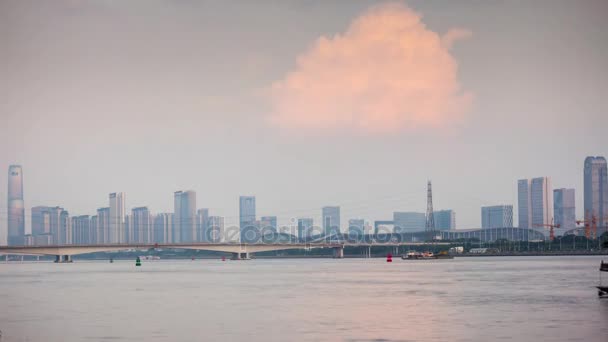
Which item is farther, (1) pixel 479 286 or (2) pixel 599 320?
(1) pixel 479 286

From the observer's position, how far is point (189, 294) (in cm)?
7875

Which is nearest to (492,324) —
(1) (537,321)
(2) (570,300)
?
(1) (537,321)

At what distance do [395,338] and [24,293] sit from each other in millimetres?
55000

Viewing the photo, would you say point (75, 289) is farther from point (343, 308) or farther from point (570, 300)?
point (570, 300)

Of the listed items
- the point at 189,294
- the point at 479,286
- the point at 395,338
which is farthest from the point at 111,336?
the point at 479,286

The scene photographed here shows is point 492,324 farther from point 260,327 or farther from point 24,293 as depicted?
point 24,293

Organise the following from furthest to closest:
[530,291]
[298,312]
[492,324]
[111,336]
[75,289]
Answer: [75,289]
[530,291]
[298,312]
[492,324]
[111,336]

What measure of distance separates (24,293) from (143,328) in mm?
42577

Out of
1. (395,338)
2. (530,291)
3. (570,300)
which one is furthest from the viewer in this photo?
(530,291)

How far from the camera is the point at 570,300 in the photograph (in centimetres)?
6338

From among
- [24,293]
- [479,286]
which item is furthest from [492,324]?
[24,293]

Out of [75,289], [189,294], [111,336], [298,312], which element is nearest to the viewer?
[111,336]

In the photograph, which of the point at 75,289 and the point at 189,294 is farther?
the point at 75,289

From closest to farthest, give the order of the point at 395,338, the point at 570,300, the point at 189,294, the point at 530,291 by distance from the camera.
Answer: the point at 395,338 → the point at 570,300 → the point at 530,291 → the point at 189,294
